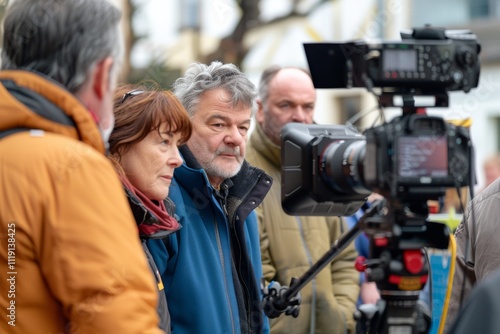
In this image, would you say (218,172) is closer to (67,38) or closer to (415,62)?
(415,62)

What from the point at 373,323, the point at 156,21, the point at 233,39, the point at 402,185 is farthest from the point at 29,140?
the point at 156,21

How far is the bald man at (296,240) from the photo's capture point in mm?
4750

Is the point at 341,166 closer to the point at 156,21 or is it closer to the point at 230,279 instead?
the point at 230,279

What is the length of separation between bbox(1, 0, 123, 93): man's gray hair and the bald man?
244cm

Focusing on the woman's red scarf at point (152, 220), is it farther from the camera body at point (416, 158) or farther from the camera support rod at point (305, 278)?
the camera body at point (416, 158)

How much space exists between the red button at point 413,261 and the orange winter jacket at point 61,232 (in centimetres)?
83

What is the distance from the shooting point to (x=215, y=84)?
4.15 meters

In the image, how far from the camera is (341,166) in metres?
2.96

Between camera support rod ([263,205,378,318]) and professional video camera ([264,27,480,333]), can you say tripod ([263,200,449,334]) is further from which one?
camera support rod ([263,205,378,318])

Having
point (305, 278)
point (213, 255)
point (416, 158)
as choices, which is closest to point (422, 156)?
point (416, 158)

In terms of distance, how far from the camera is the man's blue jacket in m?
3.63

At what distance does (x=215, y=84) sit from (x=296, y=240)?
1030 millimetres

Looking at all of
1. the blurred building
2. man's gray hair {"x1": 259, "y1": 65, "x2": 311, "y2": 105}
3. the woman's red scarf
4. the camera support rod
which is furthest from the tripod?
the blurred building

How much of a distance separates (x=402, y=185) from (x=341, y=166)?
0.38 m
